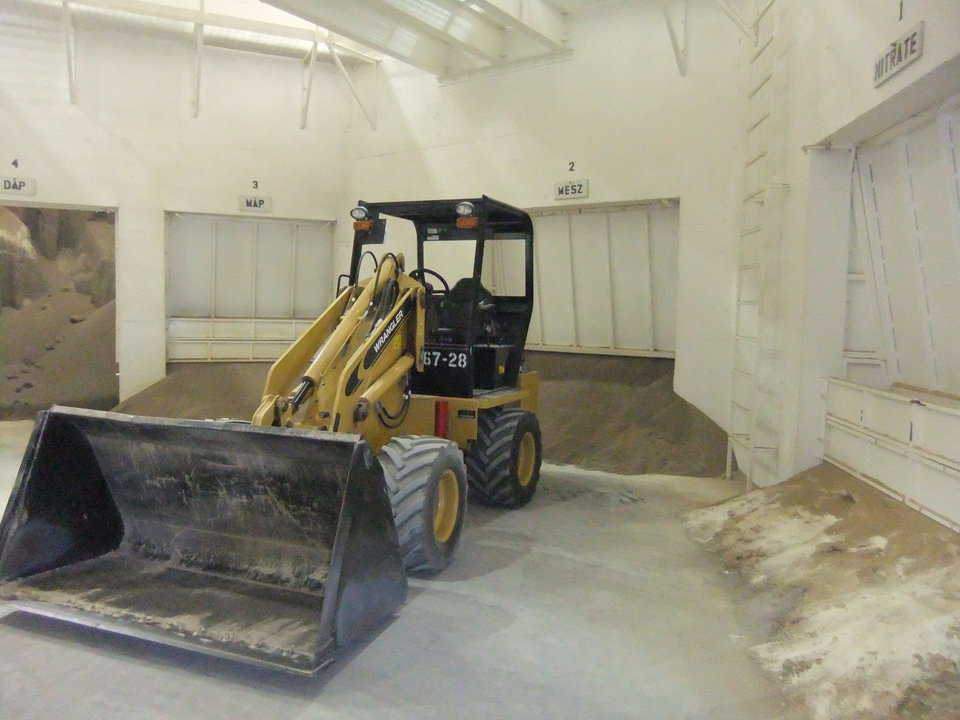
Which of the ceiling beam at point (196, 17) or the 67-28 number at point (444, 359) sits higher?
the ceiling beam at point (196, 17)

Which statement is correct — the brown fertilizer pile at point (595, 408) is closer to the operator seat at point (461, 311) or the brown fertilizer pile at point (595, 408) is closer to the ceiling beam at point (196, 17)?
the operator seat at point (461, 311)

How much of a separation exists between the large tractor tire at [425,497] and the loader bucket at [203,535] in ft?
1.78

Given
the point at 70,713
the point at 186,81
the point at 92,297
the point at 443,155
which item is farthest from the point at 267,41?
the point at 70,713

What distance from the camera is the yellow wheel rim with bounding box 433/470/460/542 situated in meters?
4.93

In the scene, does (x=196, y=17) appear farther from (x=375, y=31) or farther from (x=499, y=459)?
(x=499, y=459)

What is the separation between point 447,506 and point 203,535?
1593 mm

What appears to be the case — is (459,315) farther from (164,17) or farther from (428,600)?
(164,17)

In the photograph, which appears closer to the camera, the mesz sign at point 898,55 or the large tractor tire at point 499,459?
the mesz sign at point 898,55

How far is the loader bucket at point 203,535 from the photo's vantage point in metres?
3.48

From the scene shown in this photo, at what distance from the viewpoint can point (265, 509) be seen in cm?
404

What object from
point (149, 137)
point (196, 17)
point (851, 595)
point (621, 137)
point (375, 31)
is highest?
point (196, 17)

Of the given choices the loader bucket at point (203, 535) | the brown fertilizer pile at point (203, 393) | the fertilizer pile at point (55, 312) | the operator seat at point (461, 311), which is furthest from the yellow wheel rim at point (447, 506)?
the fertilizer pile at point (55, 312)

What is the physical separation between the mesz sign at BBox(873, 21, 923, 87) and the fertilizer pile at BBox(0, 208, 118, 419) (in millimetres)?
10668

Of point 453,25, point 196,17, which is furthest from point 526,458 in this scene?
point 196,17
